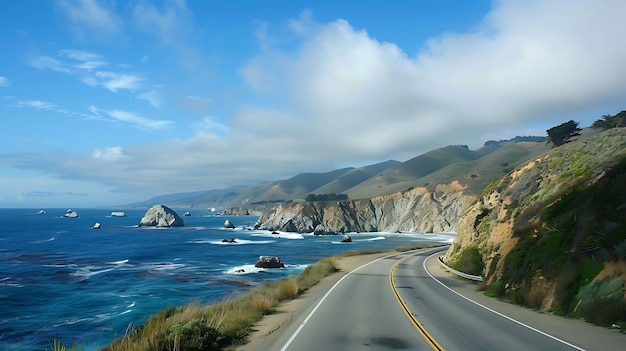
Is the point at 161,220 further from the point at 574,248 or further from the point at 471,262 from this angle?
the point at 574,248

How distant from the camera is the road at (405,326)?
11.0 meters

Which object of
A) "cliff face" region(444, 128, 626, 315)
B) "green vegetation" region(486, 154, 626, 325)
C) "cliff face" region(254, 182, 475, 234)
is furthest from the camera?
"cliff face" region(254, 182, 475, 234)

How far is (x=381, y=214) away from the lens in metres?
152

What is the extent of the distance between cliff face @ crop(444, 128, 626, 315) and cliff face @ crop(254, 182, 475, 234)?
101 metres

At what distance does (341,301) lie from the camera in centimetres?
1923

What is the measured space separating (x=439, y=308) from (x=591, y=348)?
6950 millimetres

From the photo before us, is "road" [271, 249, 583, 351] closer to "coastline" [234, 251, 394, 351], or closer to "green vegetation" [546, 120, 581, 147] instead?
"coastline" [234, 251, 394, 351]

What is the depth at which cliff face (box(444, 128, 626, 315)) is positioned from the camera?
15.8m

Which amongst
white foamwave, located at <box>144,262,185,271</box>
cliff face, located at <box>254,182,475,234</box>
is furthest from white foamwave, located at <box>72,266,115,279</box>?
cliff face, located at <box>254,182,475,234</box>

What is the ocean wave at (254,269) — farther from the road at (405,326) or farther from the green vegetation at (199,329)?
the green vegetation at (199,329)

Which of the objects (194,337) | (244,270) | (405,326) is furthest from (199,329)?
(244,270)

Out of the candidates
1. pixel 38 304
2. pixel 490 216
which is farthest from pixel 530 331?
pixel 38 304

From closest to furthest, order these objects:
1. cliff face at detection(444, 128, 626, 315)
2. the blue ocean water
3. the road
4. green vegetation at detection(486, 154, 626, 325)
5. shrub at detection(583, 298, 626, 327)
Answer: the road < shrub at detection(583, 298, 626, 327) < green vegetation at detection(486, 154, 626, 325) < cliff face at detection(444, 128, 626, 315) < the blue ocean water

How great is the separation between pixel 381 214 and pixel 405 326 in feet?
464
